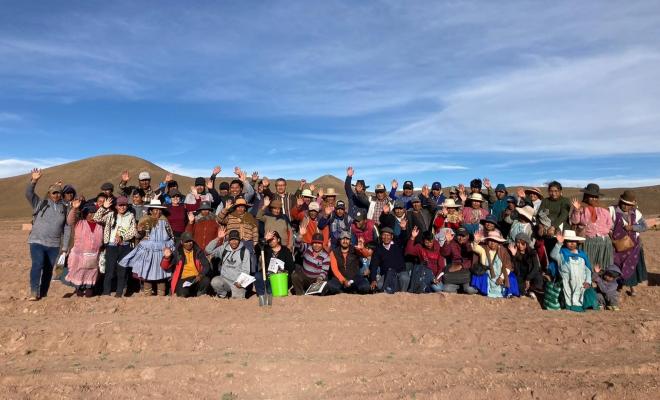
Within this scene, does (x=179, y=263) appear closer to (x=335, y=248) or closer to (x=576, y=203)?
(x=335, y=248)

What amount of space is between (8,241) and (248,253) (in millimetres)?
17897

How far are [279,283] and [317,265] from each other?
2.48ft

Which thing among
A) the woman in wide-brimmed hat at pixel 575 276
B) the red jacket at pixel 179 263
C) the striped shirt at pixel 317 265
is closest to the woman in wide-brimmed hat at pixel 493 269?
the woman in wide-brimmed hat at pixel 575 276

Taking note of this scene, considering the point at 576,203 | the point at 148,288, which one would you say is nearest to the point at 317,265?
the point at 148,288

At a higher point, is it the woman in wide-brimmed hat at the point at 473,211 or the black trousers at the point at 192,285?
the woman in wide-brimmed hat at the point at 473,211

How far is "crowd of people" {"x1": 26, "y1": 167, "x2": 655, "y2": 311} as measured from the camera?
8.25m

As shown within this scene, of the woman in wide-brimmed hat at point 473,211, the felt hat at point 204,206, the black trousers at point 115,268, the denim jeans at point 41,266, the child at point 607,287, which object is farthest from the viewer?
the woman in wide-brimmed hat at point 473,211

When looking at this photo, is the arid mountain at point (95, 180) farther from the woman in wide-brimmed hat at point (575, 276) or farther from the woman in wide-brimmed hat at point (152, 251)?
the woman in wide-brimmed hat at point (575, 276)

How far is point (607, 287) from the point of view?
799 centimetres

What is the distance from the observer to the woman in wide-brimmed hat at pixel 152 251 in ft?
27.8

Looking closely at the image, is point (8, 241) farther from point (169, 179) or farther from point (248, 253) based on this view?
point (248, 253)

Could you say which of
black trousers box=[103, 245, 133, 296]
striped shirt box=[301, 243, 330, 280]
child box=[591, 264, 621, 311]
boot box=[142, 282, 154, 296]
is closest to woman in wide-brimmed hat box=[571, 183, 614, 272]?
child box=[591, 264, 621, 311]

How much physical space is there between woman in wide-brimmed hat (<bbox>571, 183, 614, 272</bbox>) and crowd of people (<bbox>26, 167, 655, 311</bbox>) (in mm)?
17

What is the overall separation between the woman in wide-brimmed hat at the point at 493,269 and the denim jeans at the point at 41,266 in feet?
23.2
